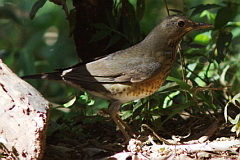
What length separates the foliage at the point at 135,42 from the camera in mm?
4574

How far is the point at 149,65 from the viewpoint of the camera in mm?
4273

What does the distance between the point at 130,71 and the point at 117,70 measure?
0.12 metres

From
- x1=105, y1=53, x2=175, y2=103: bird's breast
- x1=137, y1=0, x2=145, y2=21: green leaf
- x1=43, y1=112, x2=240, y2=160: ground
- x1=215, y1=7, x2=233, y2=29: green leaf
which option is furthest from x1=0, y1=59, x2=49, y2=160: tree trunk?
x1=215, y1=7, x2=233, y2=29: green leaf

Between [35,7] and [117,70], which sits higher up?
[35,7]

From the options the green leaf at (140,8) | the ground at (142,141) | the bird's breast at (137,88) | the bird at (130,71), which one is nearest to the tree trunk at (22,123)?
the ground at (142,141)

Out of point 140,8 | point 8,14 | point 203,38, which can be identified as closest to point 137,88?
point 140,8

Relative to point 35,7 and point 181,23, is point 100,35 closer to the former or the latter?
point 35,7

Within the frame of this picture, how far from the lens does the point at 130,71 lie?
4.26 meters

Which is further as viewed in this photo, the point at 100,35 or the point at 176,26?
the point at 100,35

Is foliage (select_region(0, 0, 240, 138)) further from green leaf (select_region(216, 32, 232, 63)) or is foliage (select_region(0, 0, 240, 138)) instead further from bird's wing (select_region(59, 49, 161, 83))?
bird's wing (select_region(59, 49, 161, 83))

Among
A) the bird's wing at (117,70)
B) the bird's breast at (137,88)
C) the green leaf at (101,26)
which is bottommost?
the bird's breast at (137,88)

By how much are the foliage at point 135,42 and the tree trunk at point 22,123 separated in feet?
3.53

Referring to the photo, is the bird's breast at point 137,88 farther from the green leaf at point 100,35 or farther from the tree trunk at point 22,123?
the tree trunk at point 22,123

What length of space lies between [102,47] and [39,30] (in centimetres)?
162
